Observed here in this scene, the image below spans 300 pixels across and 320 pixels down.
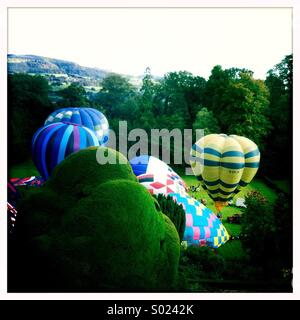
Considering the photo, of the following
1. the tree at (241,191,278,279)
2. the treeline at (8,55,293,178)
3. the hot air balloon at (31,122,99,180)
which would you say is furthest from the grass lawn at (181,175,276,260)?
the hot air balloon at (31,122,99,180)

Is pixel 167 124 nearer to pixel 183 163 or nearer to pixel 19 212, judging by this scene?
pixel 183 163

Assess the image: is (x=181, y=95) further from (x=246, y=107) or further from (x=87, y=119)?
(x=87, y=119)

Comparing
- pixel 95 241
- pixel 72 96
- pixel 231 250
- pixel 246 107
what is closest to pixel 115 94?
pixel 72 96

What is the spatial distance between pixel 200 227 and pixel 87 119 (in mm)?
8084

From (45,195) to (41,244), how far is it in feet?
3.04

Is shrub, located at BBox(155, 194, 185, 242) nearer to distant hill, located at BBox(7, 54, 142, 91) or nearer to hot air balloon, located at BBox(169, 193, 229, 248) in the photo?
hot air balloon, located at BBox(169, 193, 229, 248)

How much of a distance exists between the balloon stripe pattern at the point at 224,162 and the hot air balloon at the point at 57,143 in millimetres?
3797

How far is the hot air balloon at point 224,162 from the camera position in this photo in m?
13.5

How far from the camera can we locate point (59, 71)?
21.7 metres

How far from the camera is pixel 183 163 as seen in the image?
889 inches

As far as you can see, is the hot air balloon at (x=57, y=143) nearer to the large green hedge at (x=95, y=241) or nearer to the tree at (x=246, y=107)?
the large green hedge at (x=95, y=241)

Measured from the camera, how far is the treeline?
21.6m

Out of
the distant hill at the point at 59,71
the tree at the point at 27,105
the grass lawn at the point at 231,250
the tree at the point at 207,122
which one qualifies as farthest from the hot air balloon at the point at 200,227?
the tree at the point at 27,105

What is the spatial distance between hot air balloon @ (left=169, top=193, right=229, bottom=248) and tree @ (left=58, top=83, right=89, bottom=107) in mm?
13987
